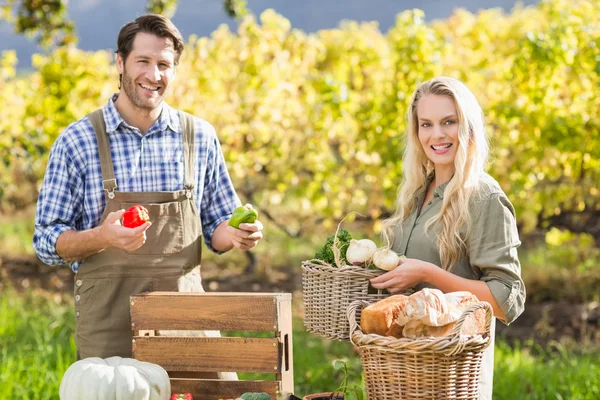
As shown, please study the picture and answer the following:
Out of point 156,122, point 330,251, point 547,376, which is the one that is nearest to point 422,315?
point 330,251

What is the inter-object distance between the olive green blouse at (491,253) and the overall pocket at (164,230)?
956mm

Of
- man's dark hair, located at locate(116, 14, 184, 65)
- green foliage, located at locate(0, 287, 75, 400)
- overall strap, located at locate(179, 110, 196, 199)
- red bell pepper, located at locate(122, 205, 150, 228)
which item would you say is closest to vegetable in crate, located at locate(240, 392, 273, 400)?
red bell pepper, located at locate(122, 205, 150, 228)

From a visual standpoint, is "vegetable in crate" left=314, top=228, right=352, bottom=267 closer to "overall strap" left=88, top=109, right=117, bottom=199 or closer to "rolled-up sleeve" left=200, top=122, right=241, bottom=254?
"rolled-up sleeve" left=200, top=122, right=241, bottom=254

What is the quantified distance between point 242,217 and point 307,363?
10.6 feet

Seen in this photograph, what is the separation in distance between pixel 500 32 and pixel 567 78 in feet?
7.81

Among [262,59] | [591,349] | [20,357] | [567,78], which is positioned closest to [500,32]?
[567,78]

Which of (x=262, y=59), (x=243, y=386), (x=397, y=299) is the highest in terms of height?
(x=262, y=59)

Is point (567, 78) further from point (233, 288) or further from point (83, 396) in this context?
point (83, 396)

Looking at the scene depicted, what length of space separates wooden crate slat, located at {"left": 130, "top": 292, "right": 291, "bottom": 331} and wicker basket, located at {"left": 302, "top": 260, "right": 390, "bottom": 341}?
0.11 meters

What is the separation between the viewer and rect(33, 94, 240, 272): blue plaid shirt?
281 centimetres

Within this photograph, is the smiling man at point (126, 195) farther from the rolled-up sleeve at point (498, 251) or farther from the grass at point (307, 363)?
the grass at point (307, 363)

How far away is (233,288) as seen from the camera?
812 centimetres

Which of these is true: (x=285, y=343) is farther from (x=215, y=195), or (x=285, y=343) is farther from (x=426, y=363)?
(x=215, y=195)

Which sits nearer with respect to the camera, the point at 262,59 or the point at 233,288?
the point at 262,59
